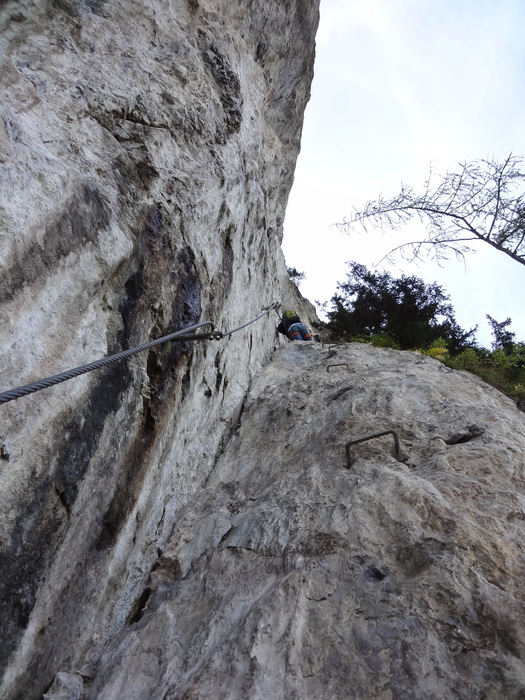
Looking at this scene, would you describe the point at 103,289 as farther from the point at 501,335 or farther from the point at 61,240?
the point at 501,335

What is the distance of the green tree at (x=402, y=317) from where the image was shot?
42.4ft

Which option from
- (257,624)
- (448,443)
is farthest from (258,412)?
(257,624)

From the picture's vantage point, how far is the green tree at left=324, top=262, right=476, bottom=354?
12914 millimetres

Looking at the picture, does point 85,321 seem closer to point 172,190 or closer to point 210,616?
point 172,190

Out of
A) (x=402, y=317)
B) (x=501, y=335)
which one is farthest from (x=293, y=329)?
(x=501, y=335)

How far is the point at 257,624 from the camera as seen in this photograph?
85.2 inches

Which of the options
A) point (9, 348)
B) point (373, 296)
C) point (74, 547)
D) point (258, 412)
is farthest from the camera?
point (373, 296)

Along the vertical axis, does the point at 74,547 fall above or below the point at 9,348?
below

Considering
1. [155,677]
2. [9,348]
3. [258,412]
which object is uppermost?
[258,412]

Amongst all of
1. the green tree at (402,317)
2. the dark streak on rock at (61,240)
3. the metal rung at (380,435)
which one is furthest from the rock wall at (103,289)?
the green tree at (402,317)

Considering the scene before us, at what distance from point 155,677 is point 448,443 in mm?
2520

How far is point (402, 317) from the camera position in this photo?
1318 centimetres

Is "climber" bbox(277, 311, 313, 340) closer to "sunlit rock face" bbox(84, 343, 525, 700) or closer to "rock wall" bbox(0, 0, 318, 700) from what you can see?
"rock wall" bbox(0, 0, 318, 700)

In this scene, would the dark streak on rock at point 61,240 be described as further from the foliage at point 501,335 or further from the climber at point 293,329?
the foliage at point 501,335
